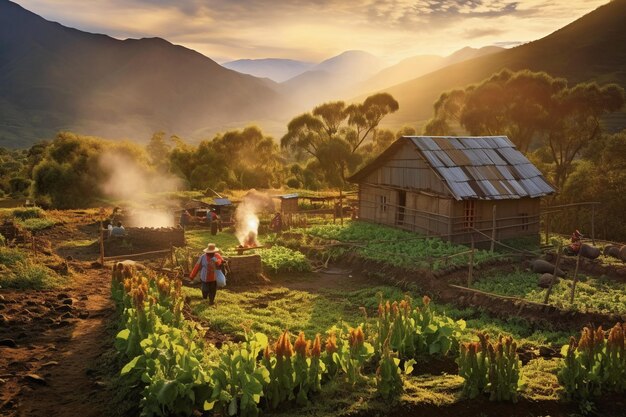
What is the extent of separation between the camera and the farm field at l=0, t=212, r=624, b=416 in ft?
24.6

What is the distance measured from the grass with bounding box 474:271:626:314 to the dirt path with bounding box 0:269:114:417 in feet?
36.8

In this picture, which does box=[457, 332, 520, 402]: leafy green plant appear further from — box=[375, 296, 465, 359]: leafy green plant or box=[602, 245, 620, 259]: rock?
box=[602, 245, 620, 259]: rock

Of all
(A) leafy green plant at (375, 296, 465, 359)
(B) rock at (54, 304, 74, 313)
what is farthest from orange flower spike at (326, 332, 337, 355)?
(B) rock at (54, 304, 74, 313)

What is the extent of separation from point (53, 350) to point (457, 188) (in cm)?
1727

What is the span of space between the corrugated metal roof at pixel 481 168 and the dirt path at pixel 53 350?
1533 centimetres

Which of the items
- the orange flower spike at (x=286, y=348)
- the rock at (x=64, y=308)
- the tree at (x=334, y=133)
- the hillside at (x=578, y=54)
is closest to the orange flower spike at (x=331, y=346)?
the orange flower spike at (x=286, y=348)

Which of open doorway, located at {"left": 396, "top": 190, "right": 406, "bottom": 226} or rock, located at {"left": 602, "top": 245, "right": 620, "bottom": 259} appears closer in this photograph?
rock, located at {"left": 602, "top": 245, "right": 620, "bottom": 259}

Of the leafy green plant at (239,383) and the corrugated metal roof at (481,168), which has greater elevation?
the corrugated metal roof at (481,168)

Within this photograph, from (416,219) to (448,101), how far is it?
128 feet

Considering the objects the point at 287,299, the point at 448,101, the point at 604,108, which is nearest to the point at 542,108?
the point at 604,108

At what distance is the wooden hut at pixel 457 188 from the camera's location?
23.0 metres

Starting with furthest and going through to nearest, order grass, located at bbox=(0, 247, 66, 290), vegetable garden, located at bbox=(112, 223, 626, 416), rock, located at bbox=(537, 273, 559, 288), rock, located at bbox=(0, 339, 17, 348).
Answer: rock, located at bbox=(537, 273, 559, 288) < grass, located at bbox=(0, 247, 66, 290) < rock, located at bbox=(0, 339, 17, 348) < vegetable garden, located at bbox=(112, 223, 626, 416)

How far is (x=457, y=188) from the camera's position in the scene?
22.6 meters

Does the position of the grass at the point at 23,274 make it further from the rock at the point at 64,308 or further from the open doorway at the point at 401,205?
the open doorway at the point at 401,205
